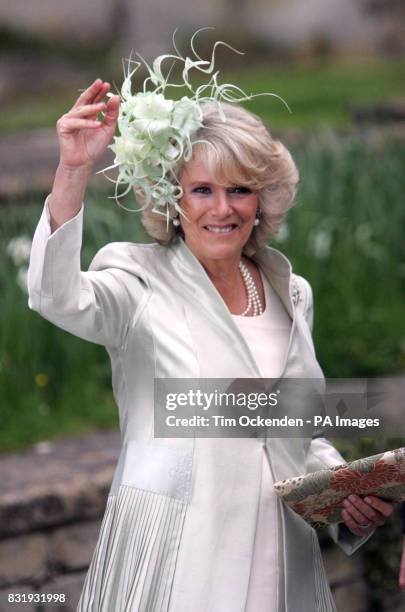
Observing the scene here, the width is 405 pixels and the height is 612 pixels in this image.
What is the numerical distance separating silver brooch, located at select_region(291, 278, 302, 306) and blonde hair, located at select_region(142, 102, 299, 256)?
0.15 meters

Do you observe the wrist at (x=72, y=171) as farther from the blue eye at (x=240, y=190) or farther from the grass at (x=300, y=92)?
the grass at (x=300, y=92)

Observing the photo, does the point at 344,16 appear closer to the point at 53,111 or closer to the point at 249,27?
the point at 249,27

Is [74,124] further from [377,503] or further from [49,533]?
[49,533]

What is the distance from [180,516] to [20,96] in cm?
1345

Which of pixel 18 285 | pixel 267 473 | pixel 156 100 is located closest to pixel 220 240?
pixel 156 100

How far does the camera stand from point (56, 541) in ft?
12.3

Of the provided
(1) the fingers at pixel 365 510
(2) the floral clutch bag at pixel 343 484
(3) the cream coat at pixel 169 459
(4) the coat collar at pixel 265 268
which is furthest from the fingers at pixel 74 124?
(1) the fingers at pixel 365 510

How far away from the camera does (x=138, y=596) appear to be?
2.50 m

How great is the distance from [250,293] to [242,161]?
322 millimetres

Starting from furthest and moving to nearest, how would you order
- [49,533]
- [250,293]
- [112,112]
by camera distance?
[49,533] → [250,293] → [112,112]

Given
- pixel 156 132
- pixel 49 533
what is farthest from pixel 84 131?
pixel 49 533

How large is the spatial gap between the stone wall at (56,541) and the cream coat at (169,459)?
105cm

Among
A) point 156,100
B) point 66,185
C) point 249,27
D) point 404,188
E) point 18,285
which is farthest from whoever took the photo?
point 249,27

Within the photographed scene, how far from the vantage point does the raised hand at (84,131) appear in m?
2.35
